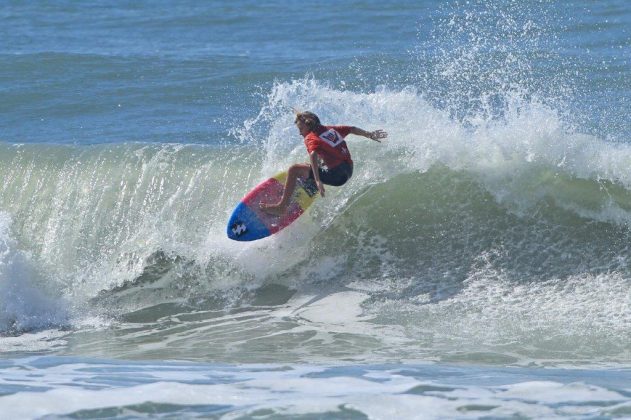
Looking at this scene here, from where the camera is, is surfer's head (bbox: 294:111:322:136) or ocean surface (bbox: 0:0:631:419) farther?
surfer's head (bbox: 294:111:322:136)

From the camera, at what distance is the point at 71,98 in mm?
16422

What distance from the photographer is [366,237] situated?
10.3m

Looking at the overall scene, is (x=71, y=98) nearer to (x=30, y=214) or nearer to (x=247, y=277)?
(x=30, y=214)

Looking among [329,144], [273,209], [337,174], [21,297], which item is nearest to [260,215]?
[273,209]

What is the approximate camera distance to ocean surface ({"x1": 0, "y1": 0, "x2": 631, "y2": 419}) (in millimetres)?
6230

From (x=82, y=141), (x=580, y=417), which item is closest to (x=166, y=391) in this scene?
(x=580, y=417)

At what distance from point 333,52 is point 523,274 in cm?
929

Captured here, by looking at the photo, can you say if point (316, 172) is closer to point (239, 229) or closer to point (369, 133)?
point (369, 133)

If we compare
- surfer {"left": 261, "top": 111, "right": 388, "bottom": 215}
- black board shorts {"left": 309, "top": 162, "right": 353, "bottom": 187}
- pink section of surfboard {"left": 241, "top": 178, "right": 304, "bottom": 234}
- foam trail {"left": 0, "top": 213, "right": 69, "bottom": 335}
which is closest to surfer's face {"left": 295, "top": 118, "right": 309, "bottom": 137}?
surfer {"left": 261, "top": 111, "right": 388, "bottom": 215}

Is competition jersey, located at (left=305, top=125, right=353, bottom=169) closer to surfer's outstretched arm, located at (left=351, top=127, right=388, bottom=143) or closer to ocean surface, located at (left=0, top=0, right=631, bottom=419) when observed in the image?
surfer's outstretched arm, located at (left=351, top=127, right=388, bottom=143)

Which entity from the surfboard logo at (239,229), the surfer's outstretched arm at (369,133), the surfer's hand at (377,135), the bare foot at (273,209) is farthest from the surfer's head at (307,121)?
the surfboard logo at (239,229)

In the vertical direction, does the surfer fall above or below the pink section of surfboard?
above

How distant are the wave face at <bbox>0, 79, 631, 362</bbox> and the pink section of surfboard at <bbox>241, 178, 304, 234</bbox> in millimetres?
201

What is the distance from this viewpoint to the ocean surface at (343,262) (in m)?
6.23
